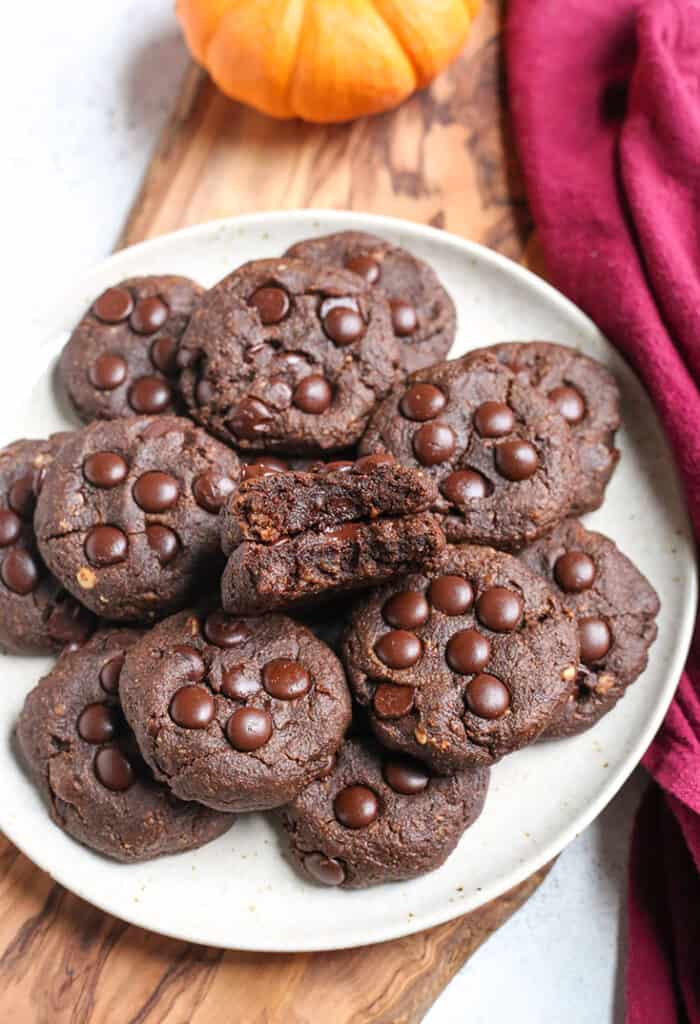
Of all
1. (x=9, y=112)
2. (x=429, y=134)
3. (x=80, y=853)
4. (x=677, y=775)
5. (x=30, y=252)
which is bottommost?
(x=677, y=775)

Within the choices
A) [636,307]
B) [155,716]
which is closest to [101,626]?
[155,716]

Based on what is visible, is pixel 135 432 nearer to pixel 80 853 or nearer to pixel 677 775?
A: pixel 80 853

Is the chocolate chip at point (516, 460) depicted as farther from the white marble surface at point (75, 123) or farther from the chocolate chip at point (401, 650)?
the white marble surface at point (75, 123)

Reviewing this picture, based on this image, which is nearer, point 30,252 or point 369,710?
point 369,710

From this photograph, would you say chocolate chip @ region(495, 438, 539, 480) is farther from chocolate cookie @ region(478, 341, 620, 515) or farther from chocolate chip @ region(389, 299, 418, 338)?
chocolate chip @ region(389, 299, 418, 338)

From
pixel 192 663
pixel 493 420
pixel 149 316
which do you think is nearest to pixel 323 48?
pixel 149 316

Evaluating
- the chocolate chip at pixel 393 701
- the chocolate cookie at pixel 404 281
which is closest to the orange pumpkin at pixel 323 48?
the chocolate cookie at pixel 404 281
